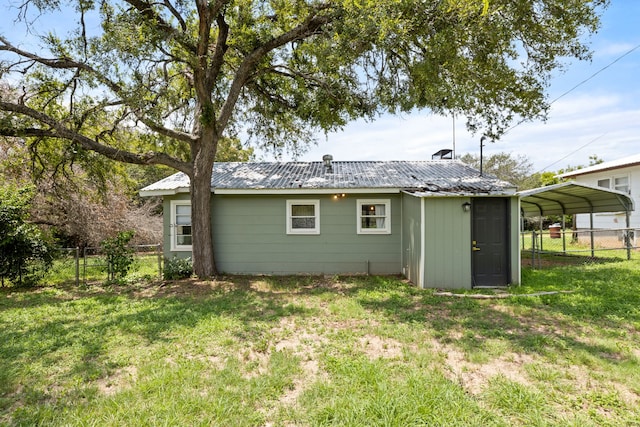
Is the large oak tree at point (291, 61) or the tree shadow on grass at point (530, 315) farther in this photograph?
the large oak tree at point (291, 61)

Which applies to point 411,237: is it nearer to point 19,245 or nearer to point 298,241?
point 298,241

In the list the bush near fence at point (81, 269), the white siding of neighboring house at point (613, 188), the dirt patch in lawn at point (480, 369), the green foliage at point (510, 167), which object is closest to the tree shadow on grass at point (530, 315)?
the dirt patch in lawn at point (480, 369)

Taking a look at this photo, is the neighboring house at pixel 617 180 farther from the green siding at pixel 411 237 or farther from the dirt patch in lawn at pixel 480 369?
the dirt patch in lawn at pixel 480 369

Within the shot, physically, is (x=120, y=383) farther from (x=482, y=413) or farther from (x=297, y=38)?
(x=297, y=38)

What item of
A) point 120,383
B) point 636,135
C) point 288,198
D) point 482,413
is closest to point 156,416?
point 120,383

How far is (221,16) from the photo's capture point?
28.4 ft

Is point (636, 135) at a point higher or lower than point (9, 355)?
higher

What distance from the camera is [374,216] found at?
360 inches

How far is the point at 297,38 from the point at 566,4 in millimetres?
6253

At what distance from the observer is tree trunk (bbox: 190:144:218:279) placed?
28.4ft

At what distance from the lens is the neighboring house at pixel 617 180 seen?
13531 millimetres

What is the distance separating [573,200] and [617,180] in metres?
5.94

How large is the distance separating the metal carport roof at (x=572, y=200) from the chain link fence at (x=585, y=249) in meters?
0.86

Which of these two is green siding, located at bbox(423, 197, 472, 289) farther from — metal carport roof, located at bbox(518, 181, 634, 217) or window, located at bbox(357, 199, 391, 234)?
metal carport roof, located at bbox(518, 181, 634, 217)
